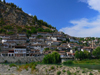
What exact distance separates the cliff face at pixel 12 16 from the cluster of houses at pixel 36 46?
2779 centimetres

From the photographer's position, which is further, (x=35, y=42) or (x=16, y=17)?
(x=16, y=17)

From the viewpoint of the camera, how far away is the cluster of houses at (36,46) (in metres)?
51.0

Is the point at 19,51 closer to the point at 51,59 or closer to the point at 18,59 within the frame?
the point at 18,59

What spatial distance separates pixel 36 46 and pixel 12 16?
51927 millimetres

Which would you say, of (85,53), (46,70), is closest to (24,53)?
(85,53)

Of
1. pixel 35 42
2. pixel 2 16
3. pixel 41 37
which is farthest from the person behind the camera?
pixel 2 16

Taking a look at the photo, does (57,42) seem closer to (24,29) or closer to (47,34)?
(47,34)

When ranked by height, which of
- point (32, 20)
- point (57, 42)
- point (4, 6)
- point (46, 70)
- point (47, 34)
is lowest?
point (46, 70)

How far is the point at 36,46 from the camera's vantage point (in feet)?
194

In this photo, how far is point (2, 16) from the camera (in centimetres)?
9700

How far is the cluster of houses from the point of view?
51.0 metres

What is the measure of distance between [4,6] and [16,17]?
15.9 meters

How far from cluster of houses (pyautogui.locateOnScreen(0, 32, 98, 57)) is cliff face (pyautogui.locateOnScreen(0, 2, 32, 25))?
27792 mm

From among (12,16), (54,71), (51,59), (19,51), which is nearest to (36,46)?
(19,51)
